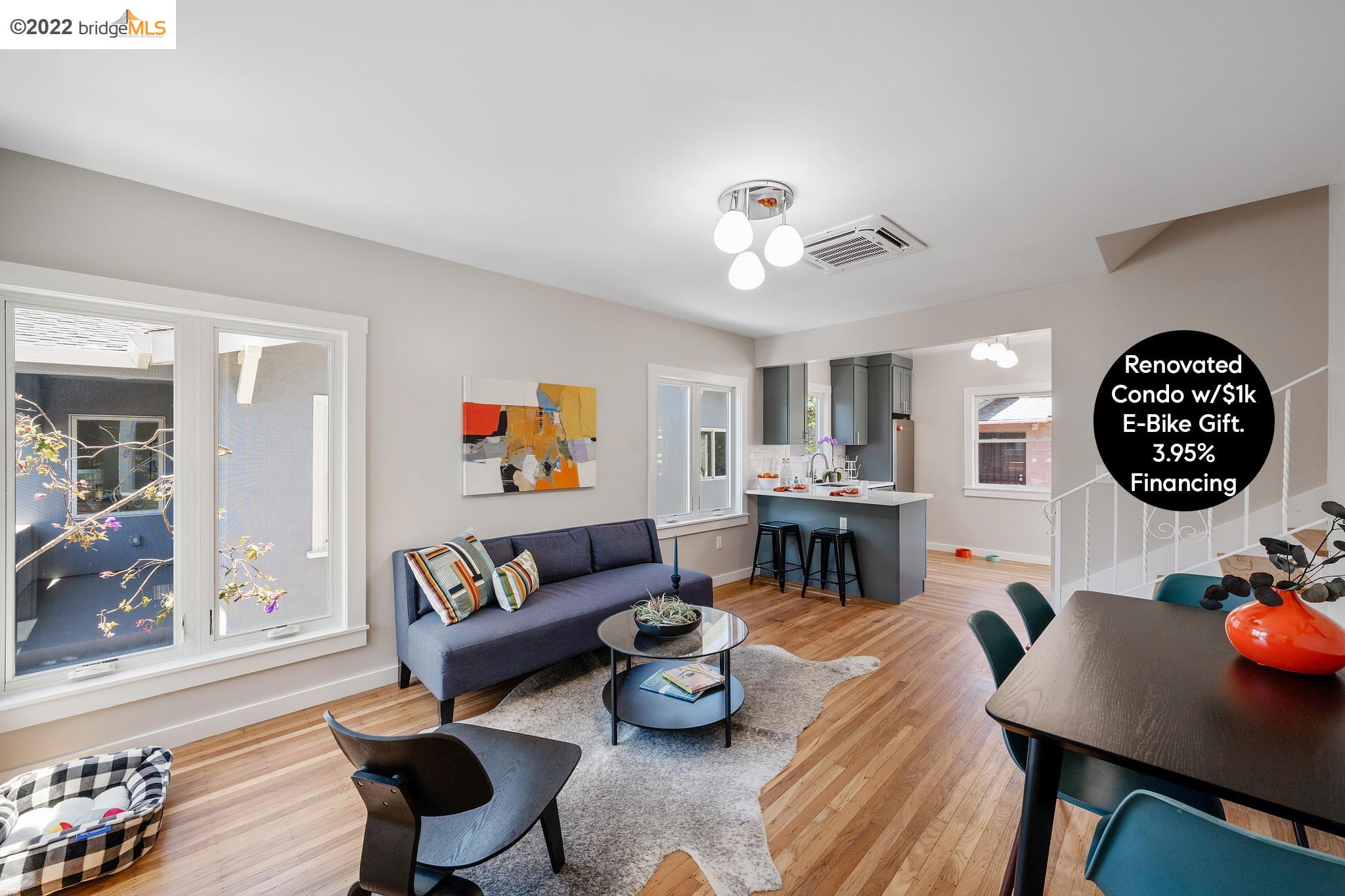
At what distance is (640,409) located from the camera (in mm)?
4629

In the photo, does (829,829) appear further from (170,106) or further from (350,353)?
(170,106)

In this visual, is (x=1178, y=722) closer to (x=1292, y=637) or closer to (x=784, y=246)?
(x=1292, y=637)

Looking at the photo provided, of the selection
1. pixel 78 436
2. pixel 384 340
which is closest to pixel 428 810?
pixel 78 436

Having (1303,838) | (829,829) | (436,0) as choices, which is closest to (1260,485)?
(1303,838)

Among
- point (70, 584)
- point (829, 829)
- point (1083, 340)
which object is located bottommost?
point (829, 829)

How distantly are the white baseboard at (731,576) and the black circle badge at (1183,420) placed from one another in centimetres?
317

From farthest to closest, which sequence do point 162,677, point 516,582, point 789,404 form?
point 789,404, point 516,582, point 162,677

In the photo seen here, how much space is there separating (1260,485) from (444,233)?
4900 mm

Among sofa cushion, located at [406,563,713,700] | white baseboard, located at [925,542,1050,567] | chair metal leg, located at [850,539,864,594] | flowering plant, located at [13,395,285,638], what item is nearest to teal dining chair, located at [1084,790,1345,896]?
sofa cushion, located at [406,563,713,700]

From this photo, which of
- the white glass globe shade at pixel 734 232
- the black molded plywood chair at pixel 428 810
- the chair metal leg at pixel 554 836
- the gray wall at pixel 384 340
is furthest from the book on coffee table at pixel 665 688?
the white glass globe shade at pixel 734 232

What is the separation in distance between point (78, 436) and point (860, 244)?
3.86 m

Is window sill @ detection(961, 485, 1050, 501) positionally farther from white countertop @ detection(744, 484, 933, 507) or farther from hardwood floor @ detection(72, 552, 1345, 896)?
hardwood floor @ detection(72, 552, 1345, 896)

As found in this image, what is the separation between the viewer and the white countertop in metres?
4.85

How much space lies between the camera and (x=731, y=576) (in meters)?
5.47
